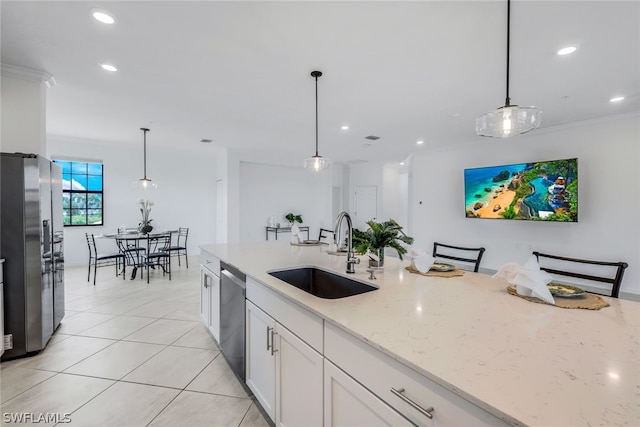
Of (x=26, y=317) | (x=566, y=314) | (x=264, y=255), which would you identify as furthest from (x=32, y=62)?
(x=566, y=314)

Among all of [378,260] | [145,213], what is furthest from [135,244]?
[378,260]

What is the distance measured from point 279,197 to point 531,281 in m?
7.37

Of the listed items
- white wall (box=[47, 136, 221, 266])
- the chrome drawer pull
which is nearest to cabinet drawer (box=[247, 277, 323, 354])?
the chrome drawer pull

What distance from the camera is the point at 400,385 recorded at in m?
0.96

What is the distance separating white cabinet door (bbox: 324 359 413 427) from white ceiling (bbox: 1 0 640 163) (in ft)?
7.13

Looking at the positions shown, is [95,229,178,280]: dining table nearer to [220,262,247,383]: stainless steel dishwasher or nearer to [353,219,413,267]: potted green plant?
[220,262,247,383]: stainless steel dishwasher

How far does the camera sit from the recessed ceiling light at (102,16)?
6.51 ft

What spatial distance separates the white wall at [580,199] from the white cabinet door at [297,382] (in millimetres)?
5135

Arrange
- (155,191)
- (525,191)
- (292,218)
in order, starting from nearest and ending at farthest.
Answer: (525,191)
(155,191)
(292,218)

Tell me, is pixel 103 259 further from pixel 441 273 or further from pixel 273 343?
pixel 441 273

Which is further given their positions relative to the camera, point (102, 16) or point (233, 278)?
point (233, 278)

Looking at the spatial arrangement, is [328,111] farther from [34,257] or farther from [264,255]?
[34,257]

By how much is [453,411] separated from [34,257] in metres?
3.38

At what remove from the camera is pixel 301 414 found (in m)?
1.45
